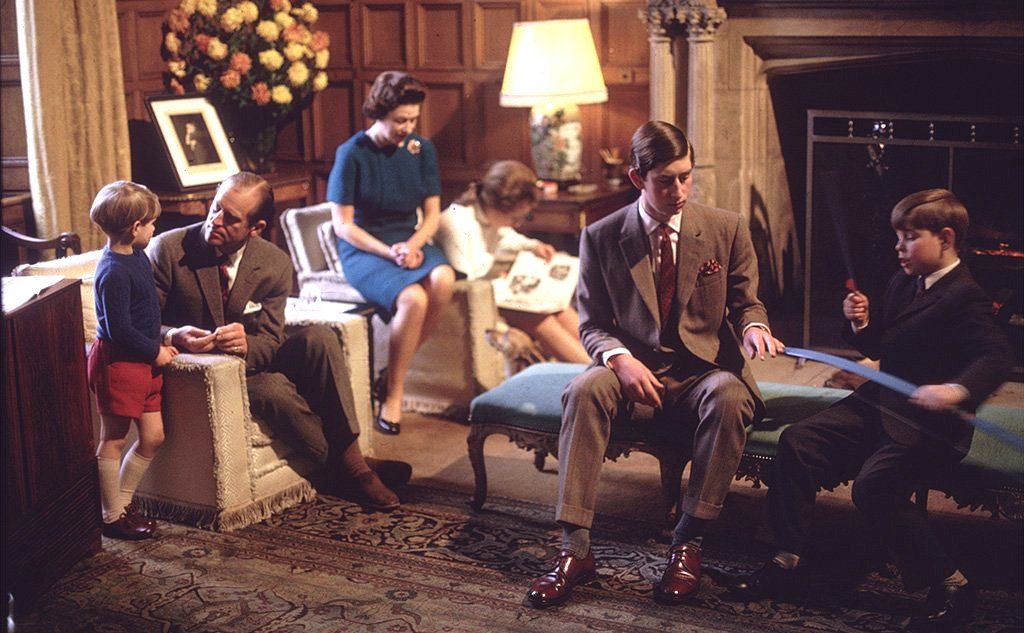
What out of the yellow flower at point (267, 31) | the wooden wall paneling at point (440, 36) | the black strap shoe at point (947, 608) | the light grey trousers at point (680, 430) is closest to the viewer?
the black strap shoe at point (947, 608)

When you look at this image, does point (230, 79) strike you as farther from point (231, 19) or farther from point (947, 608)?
point (947, 608)

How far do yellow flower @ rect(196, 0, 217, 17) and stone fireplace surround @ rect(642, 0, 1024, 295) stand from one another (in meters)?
1.94

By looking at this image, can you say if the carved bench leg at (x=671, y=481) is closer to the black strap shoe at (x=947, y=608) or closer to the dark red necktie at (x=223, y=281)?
the black strap shoe at (x=947, y=608)


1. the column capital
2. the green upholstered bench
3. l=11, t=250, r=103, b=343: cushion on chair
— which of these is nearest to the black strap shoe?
the green upholstered bench

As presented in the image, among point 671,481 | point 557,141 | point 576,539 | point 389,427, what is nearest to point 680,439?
point 671,481

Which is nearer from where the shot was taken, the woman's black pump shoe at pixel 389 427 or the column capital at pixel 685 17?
the woman's black pump shoe at pixel 389 427

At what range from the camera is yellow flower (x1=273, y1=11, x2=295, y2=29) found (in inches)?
236

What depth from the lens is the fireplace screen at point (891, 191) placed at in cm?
493

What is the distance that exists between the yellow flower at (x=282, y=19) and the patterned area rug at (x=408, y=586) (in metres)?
2.96

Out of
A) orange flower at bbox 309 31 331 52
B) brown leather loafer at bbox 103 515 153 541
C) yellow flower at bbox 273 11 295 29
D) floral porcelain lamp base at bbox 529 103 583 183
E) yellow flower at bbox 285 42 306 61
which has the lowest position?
brown leather loafer at bbox 103 515 153 541

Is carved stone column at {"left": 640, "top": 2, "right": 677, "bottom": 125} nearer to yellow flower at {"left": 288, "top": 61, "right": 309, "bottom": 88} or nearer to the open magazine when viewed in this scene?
the open magazine

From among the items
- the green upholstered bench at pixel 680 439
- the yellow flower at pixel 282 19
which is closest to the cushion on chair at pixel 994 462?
the green upholstered bench at pixel 680 439

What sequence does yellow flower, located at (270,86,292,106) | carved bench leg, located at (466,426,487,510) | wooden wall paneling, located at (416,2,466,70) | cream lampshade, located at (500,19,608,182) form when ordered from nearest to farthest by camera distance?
carved bench leg, located at (466,426,487,510) → cream lampshade, located at (500,19,608,182) → yellow flower, located at (270,86,292,106) → wooden wall paneling, located at (416,2,466,70)

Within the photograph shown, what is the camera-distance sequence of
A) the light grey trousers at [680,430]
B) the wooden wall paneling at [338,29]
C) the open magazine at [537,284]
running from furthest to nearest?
the wooden wall paneling at [338,29] < the open magazine at [537,284] < the light grey trousers at [680,430]
